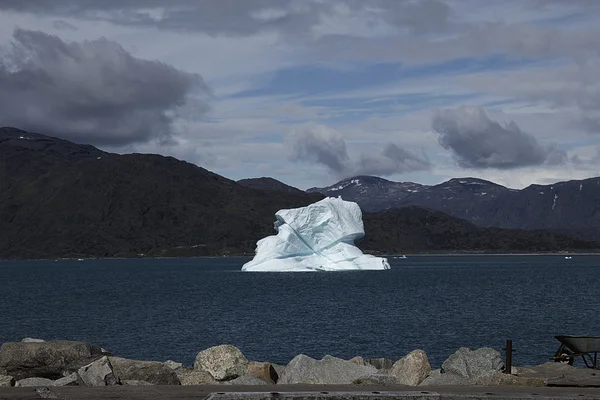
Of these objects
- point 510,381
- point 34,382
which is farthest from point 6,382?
point 510,381

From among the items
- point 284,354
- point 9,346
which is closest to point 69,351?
point 9,346

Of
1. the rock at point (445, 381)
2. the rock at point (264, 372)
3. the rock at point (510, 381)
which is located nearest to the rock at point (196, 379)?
the rock at point (264, 372)

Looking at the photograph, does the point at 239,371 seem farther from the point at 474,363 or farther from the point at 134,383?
the point at 474,363

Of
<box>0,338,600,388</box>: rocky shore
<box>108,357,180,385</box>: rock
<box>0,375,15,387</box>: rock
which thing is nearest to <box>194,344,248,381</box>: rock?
<box>0,338,600,388</box>: rocky shore

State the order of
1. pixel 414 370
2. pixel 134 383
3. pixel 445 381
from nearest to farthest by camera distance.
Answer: pixel 445 381 → pixel 134 383 → pixel 414 370

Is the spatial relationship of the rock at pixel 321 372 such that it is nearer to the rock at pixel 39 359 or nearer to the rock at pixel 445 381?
the rock at pixel 445 381

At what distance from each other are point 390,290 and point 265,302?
68.9ft

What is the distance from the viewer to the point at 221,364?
20016 mm

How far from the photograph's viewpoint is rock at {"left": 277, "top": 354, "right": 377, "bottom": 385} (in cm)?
1806

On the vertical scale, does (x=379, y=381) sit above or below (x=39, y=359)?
above

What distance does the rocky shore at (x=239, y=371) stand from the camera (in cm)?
1564

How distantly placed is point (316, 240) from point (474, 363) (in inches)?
3296

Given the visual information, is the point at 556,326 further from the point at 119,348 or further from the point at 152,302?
the point at 152,302

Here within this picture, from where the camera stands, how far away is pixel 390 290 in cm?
8381
